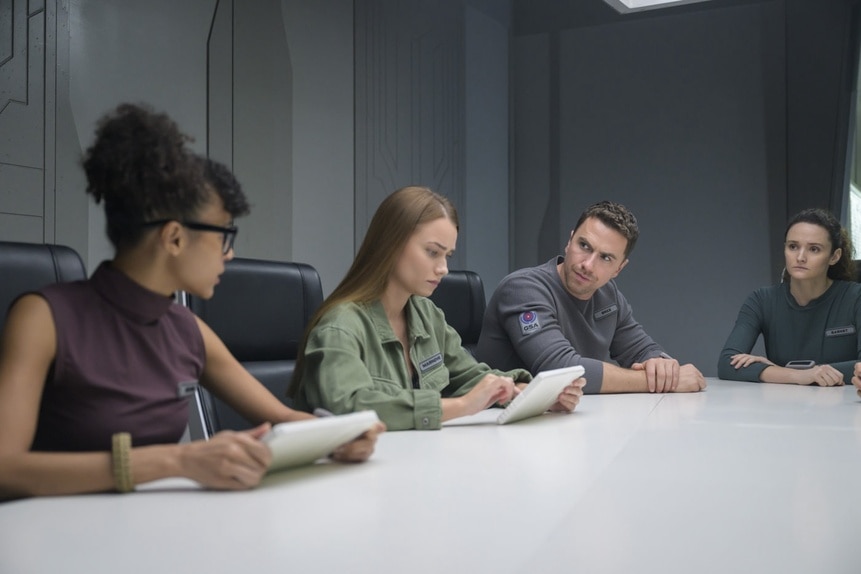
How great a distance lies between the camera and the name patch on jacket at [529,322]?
2.66m

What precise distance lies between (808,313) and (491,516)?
2656 mm

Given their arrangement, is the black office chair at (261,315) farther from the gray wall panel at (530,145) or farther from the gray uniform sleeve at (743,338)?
the gray wall panel at (530,145)

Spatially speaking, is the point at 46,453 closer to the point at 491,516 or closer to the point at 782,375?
the point at 491,516

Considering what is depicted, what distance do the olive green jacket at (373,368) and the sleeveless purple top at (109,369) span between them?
0.42m

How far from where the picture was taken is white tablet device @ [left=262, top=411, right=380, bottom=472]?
109 cm

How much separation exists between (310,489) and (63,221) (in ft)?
6.56

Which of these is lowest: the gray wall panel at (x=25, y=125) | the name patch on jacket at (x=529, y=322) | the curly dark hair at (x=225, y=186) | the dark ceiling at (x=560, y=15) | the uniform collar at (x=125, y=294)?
the name patch on jacket at (x=529, y=322)

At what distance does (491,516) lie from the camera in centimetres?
104

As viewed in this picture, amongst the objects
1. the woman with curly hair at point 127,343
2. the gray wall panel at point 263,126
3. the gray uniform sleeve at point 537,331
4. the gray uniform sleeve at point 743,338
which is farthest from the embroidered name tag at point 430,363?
the gray wall panel at point 263,126

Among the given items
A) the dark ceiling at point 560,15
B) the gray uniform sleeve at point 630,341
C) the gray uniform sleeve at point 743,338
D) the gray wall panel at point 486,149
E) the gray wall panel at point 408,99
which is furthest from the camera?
the dark ceiling at point 560,15

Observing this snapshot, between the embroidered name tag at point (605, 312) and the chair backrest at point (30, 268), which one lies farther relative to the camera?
the embroidered name tag at point (605, 312)

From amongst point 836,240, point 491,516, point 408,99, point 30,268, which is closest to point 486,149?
point 408,99

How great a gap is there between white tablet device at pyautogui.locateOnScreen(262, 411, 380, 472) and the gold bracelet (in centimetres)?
18

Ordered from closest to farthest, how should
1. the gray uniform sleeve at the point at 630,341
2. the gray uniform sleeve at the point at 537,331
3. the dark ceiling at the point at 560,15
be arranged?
the gray uniform sleeve at the point at 537,331
the gray uniform sleeve at the point at 630,341
the dark ceiling at the point at 560,15
